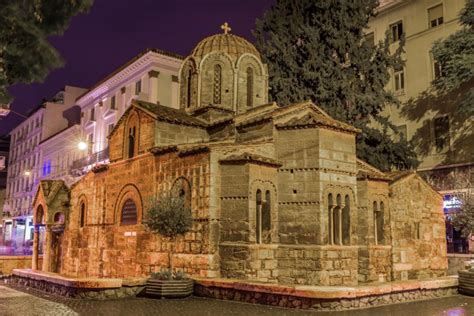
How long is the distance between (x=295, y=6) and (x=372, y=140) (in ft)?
30.4

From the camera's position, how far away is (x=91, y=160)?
34156 millimetres

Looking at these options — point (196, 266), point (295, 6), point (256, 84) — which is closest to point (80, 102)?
point (295, 6)

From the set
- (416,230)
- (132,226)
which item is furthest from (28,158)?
(416,230)

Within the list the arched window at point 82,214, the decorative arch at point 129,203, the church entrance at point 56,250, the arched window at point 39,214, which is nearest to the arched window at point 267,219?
the decorative arch at point 129,203

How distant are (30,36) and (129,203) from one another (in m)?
10.2

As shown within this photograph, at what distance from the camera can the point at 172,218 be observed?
12992 mm

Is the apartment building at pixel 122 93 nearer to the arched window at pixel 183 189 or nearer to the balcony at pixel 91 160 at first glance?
the balcony at pixel 91 160

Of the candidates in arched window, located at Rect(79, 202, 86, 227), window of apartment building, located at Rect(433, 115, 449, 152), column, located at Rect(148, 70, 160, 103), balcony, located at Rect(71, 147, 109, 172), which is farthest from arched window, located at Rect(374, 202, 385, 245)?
balcony, located at Rect(71, 147, 109, 172)

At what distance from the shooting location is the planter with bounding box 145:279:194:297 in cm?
1196

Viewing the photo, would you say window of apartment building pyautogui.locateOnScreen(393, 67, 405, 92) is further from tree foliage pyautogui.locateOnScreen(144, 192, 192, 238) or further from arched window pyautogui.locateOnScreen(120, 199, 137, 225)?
tree foliage pyautogui.locateOnScreen(144, 192, 192, 238)

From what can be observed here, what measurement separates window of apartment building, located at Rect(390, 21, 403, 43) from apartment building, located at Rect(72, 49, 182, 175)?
13762mm

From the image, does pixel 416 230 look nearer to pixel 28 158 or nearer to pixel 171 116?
pixel 171 116

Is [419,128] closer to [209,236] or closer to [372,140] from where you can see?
[372,140]

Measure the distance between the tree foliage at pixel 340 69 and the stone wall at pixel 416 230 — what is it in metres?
6.81
